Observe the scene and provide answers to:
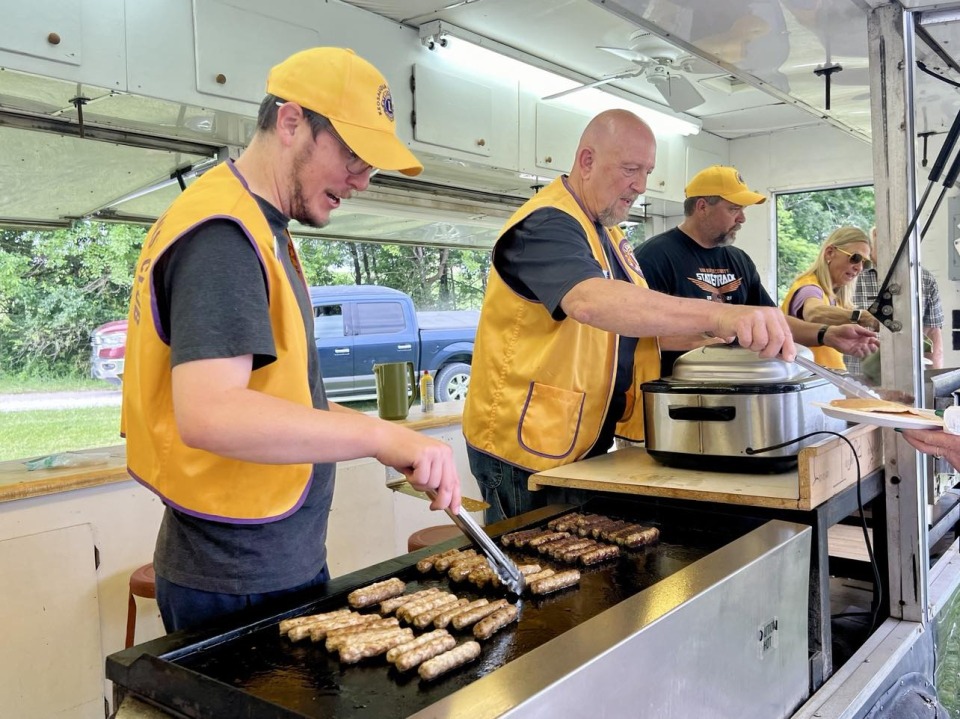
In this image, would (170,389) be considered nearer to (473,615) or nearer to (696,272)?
(473,615)

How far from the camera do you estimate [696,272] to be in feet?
8.64

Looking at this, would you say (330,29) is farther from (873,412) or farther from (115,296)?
(873,412)

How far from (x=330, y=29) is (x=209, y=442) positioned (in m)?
2.60

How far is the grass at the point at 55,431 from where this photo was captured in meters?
3.11

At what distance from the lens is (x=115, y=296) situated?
3.40m

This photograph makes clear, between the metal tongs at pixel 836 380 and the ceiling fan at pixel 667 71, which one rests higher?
the ceiling fan at pixel 667 71

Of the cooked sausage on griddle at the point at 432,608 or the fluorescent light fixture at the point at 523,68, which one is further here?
the fluorescent light fixture at the point at 523,68

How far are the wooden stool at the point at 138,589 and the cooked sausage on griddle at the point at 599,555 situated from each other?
1448 millimetres

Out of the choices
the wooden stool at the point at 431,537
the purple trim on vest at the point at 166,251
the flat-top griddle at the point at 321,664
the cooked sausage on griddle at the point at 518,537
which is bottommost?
the wooden stool at the point at 431,537

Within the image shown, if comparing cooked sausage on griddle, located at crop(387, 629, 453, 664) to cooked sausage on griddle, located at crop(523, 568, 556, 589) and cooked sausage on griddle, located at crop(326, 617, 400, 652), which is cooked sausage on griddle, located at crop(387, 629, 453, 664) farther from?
cooked sausage on griddle, located at crop(523, 568, 556, 589)

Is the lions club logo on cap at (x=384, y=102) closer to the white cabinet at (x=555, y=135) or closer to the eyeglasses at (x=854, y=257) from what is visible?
the white cabinet at (x=555, y=135)

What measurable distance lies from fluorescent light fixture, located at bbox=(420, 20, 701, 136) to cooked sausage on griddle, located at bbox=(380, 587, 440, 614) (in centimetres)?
289

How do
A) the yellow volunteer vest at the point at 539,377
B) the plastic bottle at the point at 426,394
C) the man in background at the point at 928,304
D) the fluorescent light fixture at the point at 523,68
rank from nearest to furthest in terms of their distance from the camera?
the yellow volunteer vest at the point at 539,377, the fluorescent light fixture at the point at 523,68, the plastic bottle at the point at 426,394, the man in background at the point at 928,304

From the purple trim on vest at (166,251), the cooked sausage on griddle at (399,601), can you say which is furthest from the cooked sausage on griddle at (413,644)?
the purple trim on vest at (166,251)
